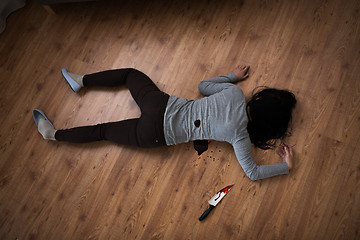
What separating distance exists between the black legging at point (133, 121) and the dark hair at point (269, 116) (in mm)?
432

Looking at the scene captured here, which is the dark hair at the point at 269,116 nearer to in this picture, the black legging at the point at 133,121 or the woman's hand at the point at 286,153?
the woman's hand at the point at 286,153

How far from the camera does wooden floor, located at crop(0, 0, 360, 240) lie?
134cm

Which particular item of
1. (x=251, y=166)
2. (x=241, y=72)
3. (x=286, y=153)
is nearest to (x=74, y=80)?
(x=241, y=72)

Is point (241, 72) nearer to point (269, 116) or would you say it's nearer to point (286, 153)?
point (269, 116)

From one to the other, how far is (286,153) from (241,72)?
1.57 ft

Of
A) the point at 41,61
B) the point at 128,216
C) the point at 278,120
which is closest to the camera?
the point at 278,120

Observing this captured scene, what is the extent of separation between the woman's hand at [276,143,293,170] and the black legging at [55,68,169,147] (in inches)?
23.5

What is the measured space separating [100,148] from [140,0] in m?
0.92

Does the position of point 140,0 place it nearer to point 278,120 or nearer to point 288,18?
point 288,18

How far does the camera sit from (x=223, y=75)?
1482mm

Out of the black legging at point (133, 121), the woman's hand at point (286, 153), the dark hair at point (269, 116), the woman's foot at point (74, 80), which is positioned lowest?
the woman's hand at point (286, 153)

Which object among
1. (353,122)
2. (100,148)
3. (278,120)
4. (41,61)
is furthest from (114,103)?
(353,122)

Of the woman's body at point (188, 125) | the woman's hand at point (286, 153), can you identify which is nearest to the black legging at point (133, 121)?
the woman's body at point (188, 125)

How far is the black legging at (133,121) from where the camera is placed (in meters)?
1.29
